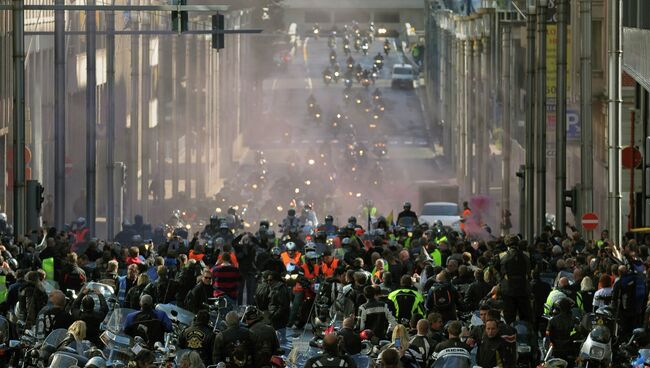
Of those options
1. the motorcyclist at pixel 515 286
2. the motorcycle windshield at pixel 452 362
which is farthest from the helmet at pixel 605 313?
the motorcycle windshield at pixel 452 362

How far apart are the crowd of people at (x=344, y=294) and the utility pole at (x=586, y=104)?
7142 mm

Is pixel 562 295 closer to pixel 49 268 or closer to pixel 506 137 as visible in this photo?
pixel 49 268

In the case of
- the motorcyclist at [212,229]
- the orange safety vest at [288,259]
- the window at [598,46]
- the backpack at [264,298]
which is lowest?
the motorcyclist at [212,229]

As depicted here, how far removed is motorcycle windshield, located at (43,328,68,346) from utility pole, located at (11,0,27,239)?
703 inches

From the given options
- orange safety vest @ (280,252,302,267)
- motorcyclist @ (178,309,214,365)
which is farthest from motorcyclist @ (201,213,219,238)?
motorcyclist @ (178,309,214,365)

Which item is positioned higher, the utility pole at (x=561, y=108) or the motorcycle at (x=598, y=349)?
the utility pole at (x=561, y=108)

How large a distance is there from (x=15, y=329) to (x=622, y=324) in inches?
335

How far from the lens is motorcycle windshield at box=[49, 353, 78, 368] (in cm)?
2211

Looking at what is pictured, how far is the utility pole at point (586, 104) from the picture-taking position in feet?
156

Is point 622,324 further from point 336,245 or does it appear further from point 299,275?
point 336,245

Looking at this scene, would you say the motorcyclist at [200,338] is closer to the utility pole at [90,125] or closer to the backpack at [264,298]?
the backpack at [264,298]

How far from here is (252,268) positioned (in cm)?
3819

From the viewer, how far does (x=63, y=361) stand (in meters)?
22.2

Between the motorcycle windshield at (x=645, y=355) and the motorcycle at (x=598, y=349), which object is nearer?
the motorcycle windshield at (x=645, y=355)
